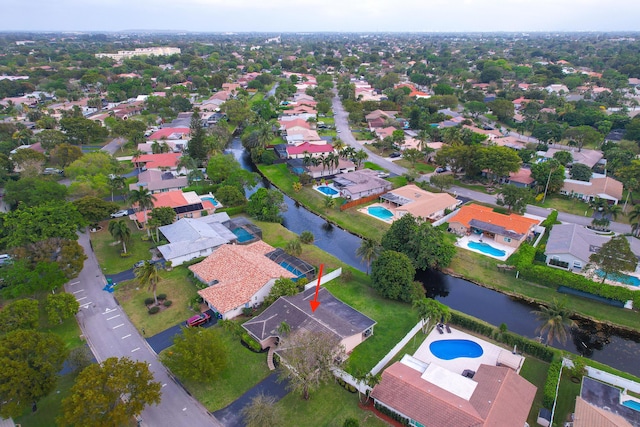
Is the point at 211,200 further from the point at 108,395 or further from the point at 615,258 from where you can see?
the point at 615,258

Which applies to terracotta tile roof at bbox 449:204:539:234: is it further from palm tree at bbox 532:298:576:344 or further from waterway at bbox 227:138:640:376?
palm tree at bbox 532:298:576:344

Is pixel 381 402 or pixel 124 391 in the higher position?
pixel 124 391

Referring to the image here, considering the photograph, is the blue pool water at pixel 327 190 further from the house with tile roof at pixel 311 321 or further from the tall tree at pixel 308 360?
the tall tree at pixel 308 360

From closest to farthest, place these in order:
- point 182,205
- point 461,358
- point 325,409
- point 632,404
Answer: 1. point 632,404
2. point 325,409
3. point 461,358
4. point 182,205

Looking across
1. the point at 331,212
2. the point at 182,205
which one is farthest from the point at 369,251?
the point at 182,205

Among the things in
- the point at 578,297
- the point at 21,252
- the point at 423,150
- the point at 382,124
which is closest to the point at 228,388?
the point at 21,252

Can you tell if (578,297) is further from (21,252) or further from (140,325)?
(21,252)
